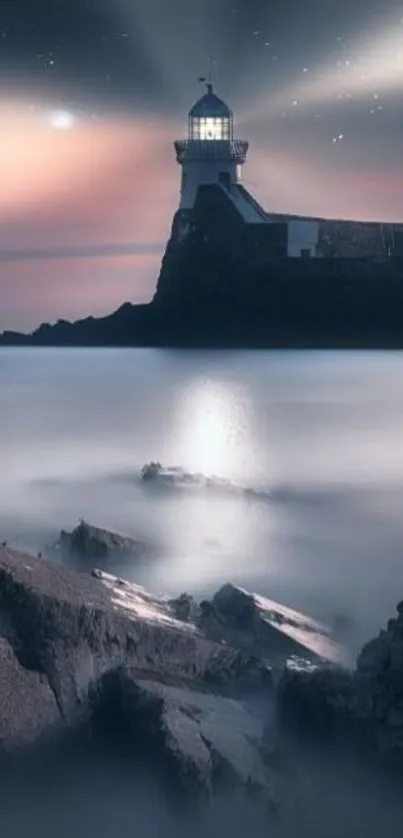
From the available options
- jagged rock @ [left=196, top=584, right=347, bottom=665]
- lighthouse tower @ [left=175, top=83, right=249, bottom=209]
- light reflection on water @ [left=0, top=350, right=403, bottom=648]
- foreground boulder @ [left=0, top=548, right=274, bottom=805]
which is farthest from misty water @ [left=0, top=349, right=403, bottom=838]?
lighthouse tower @ [left=175, top=83, right=249, bottom=209]

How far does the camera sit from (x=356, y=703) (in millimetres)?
3781

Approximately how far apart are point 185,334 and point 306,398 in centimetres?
1720

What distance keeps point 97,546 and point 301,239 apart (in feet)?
118

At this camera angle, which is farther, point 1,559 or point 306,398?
point 306,398

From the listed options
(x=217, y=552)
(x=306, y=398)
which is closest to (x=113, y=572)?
(x=217, y=552)

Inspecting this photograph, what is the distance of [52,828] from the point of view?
3.64 m

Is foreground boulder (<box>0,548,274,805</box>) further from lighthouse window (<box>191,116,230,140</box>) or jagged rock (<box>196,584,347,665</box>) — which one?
lighthouse window (<box>191,116,230,140</box>)

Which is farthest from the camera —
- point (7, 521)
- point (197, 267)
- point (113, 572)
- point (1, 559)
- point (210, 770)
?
point (197, 267)

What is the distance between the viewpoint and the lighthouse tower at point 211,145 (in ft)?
125

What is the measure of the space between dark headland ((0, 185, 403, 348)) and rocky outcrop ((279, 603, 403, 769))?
36.4 metres

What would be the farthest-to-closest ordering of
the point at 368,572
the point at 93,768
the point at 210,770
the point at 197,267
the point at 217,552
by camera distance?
the point at 197,267 < the point at 217,552 < the point at 368,572 < the point at 93,768 < the point at 210,770

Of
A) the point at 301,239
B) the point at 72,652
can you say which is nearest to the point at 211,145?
the point at 301,239

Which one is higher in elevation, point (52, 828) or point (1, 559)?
point (1, 559)

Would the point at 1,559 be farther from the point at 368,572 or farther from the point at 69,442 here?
the point at 69,442
